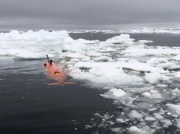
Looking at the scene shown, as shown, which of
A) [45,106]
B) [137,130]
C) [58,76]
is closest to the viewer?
[137,130]

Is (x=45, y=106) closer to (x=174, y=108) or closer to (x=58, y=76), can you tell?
(x=174, y=108)

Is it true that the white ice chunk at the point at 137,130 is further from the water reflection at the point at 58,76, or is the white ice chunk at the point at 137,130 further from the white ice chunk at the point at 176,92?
the water reflection at the point at 58,76

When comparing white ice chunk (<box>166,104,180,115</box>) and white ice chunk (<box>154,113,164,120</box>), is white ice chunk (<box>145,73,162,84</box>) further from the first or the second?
white ice chunk (<box>154,113,164,120</box>)

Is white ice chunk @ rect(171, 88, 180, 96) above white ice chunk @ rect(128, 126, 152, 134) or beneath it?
beneath

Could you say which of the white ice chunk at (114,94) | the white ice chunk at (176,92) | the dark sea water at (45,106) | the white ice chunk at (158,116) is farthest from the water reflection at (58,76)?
the white ice chunk at (158,116)

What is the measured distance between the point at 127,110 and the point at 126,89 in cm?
324

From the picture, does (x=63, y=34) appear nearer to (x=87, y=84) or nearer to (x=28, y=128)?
(x=87, y=84)

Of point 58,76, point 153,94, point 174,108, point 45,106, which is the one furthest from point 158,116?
point 58,76

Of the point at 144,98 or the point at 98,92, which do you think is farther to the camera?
the point at 98,92

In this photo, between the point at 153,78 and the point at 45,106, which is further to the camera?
the point at 153,78

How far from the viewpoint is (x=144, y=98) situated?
12.9 meters

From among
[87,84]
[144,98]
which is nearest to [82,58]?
[87,84]

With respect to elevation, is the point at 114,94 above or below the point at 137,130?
below

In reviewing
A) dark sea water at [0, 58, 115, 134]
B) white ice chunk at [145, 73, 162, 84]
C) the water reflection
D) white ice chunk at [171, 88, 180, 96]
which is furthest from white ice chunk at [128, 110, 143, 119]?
the water reflection
